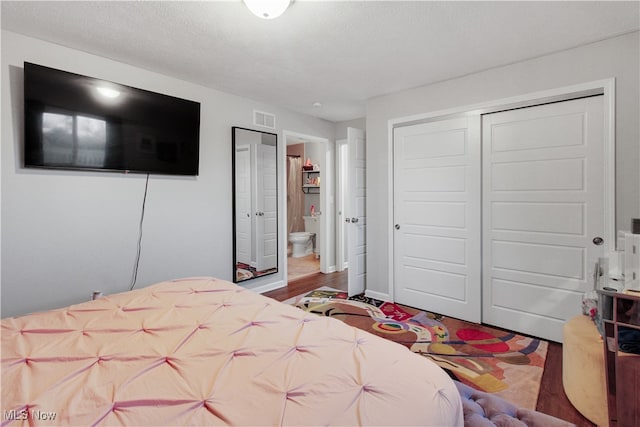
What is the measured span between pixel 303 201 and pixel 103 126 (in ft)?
14.9

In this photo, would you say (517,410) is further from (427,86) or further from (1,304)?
(1,304)

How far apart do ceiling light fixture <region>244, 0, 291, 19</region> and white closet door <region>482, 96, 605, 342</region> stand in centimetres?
212

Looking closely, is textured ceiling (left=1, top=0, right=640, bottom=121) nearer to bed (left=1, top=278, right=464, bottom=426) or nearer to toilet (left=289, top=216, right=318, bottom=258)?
bed (left=1, top=278, right=464, bottom=426)

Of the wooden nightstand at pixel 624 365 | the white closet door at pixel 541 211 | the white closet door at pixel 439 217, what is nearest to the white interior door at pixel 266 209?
the white closet door at pixel 439 217

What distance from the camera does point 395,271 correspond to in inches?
142

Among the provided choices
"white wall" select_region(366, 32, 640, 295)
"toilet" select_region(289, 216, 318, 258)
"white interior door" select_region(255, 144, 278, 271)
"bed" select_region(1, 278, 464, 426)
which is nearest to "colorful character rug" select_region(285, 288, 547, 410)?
"white wall" select_region(366, 32, 640, 295)

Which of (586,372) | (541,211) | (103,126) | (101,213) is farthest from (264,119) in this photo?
(586,372)

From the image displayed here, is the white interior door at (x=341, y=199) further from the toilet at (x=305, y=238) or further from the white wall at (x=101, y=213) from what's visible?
the white wall at (x=101, y=213)

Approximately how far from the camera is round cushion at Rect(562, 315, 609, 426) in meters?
1.67

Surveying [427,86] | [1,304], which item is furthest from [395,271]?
[1,304]

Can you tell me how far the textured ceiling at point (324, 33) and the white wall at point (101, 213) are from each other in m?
0.17

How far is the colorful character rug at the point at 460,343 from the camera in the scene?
203 cm

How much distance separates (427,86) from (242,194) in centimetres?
234

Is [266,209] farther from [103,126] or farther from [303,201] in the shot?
[303,201]
